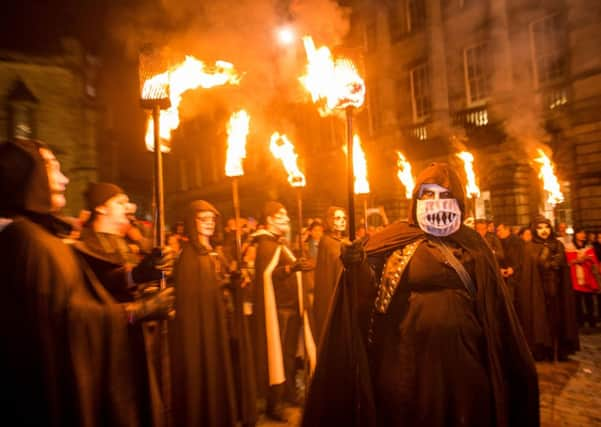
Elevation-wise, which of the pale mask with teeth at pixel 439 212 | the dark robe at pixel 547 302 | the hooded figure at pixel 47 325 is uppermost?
the pale mask with teeth at pixel 439 212

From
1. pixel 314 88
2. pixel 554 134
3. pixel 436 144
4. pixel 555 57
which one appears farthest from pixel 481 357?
pixel 436 144

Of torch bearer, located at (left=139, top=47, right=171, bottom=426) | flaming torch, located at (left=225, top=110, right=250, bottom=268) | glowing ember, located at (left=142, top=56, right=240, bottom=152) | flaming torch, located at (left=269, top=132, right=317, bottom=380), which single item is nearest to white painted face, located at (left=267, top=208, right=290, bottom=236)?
flaming torch, located at (left=269, top=132, right=317, bottom=380)

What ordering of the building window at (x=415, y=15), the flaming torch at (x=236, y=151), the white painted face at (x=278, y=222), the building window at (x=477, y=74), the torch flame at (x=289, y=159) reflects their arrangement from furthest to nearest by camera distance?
1. the building window at (x=415, y=15)
2. the building window at (x=477, y=74)
3. the torch flame at (x=289, y=159)
4. the white painted face at (x=278, y=222)
5. the flaming torch at (x=236, y=151)

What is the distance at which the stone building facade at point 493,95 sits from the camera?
15.1 metres

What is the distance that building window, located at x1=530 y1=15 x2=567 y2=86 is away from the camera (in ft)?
53.7

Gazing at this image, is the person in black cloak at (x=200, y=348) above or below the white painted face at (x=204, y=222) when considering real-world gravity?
below

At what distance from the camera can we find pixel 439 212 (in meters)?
3.31

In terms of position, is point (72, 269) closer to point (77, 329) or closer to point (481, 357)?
point (77, 329)

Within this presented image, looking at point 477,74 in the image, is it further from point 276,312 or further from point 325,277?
point 276,312

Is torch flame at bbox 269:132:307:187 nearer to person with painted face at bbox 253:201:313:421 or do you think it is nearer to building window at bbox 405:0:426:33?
person with painted face at bbox 253:201:313:421

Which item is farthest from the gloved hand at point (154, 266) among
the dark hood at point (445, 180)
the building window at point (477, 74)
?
the building window at point (477, 74)

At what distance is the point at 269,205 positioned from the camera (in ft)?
19.9

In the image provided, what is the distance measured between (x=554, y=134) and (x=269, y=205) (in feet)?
46.8

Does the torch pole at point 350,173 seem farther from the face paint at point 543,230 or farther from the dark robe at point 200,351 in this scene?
the face paint at point 543,230
